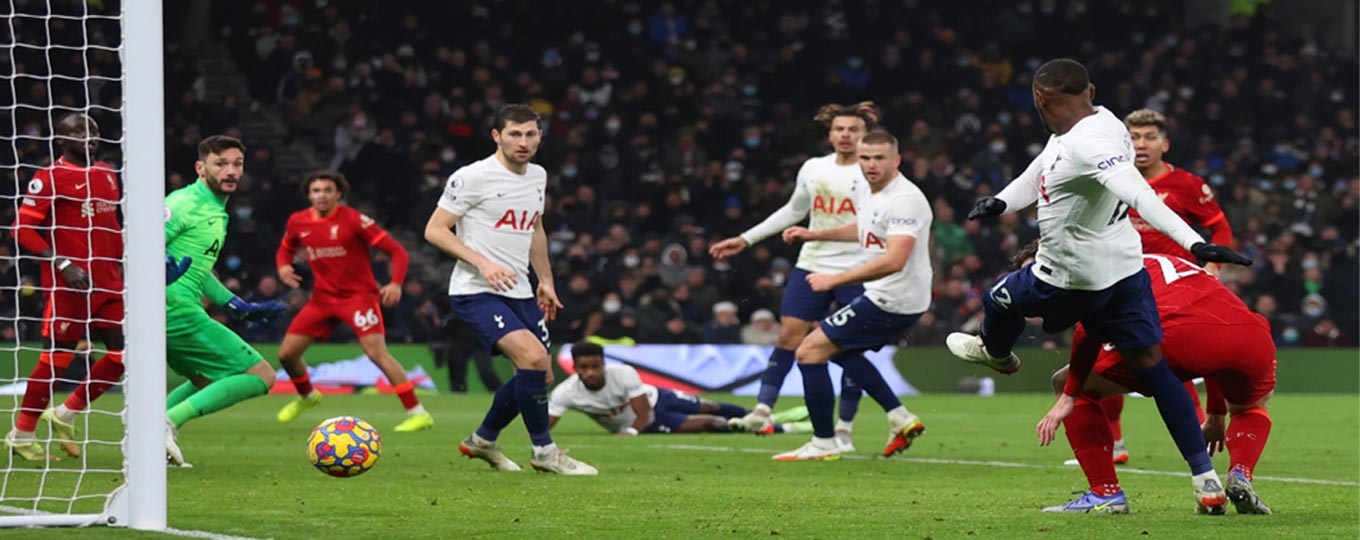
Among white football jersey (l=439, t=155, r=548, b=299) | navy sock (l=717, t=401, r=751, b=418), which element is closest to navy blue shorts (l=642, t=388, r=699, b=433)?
navy sock (l=717, t=401, r=751, b=418)

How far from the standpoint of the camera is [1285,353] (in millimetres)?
21750

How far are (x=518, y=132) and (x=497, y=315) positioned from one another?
3.20 feet

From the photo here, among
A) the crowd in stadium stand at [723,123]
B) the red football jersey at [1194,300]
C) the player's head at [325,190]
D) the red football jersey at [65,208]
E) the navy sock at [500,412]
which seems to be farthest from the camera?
the crowd in stadium stand at [723,123]

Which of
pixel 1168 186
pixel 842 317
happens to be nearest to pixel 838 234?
pixel 842 317

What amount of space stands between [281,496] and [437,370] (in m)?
Result: 13.0

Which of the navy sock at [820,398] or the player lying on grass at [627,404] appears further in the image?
the player lying on grass at [627,404]

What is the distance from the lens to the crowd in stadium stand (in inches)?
888

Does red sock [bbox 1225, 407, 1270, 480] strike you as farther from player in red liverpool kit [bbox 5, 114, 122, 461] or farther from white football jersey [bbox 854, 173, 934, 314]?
player in red liverpool kit [bbox 5, 114, 122, 461]

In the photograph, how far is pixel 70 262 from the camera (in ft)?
30.8

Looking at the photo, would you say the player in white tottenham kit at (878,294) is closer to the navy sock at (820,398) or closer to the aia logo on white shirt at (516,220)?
the navy sock at (820,398)

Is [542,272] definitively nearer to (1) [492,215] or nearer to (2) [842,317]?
(1) [492,215]

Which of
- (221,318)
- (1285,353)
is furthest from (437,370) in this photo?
(1285,353)

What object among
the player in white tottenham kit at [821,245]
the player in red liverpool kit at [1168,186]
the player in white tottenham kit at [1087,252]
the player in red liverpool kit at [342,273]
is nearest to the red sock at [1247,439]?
the player in white tottenham kit at [1087,252]

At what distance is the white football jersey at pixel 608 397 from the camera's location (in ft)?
44.5
